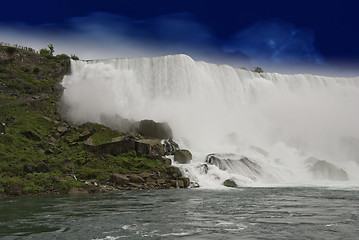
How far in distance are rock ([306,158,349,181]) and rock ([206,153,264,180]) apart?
775cm

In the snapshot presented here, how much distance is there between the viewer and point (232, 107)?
60.1 meters

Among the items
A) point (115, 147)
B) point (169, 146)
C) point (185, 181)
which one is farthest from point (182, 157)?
point (115, 147)

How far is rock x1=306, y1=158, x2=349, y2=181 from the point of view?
39.5m

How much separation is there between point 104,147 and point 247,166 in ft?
51.9

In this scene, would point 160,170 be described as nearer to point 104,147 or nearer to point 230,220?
point 104,147

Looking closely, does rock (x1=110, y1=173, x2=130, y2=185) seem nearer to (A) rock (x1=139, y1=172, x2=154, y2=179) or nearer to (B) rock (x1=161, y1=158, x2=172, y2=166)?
(A) rock (x1=139, y1=172, x2=154, y2=179)

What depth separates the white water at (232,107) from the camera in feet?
150

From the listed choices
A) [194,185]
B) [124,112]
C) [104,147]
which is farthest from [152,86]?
[194,185]

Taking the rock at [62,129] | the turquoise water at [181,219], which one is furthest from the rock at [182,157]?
the turquoise water at [181,219]

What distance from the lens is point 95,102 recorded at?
4650cm

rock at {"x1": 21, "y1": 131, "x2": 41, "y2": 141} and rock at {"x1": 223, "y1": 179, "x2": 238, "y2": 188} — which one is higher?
rock at {"x1": 21, "y1": 131, "x2": 41, "y2": 141}

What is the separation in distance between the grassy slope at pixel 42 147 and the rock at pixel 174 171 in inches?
33.3

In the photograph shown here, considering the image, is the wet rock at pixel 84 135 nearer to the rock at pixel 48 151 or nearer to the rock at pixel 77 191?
the rock at pixel 48 151

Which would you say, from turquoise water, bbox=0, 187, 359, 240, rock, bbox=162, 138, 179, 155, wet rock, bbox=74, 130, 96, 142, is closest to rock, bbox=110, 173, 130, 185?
turquoise water, bbox=0, 187, 359, 240
